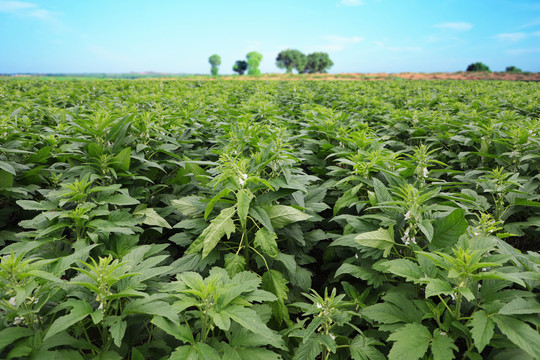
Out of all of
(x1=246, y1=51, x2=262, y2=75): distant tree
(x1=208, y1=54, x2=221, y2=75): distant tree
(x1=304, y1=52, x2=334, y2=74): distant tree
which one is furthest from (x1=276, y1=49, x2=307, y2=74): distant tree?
(x1=208, y1=54, x2=221, y2=75): distant tree

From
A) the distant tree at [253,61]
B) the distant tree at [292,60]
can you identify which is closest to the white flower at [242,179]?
the distant tree at [292,60]

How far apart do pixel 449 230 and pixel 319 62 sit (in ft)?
353

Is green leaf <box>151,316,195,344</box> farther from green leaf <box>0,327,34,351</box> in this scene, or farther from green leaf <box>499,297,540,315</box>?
green leaf <box>499,297,540,315</box>

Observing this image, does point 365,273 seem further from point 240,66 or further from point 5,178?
point 240,66

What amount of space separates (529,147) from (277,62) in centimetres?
10712

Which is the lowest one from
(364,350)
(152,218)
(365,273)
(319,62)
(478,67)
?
(364,350)

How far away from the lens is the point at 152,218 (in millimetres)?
2877

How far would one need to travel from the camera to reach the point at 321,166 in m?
3.97

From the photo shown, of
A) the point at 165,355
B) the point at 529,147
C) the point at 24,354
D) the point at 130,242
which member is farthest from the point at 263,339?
the point at 529,147

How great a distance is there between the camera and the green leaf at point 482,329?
140cm

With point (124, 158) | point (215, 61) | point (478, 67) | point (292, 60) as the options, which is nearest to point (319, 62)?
point (292, 60)

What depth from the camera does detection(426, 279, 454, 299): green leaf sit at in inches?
59.6

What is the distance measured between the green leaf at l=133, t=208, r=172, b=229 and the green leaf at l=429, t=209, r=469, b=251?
7.11 ft

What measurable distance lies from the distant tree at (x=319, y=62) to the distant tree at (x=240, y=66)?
68.0ft
